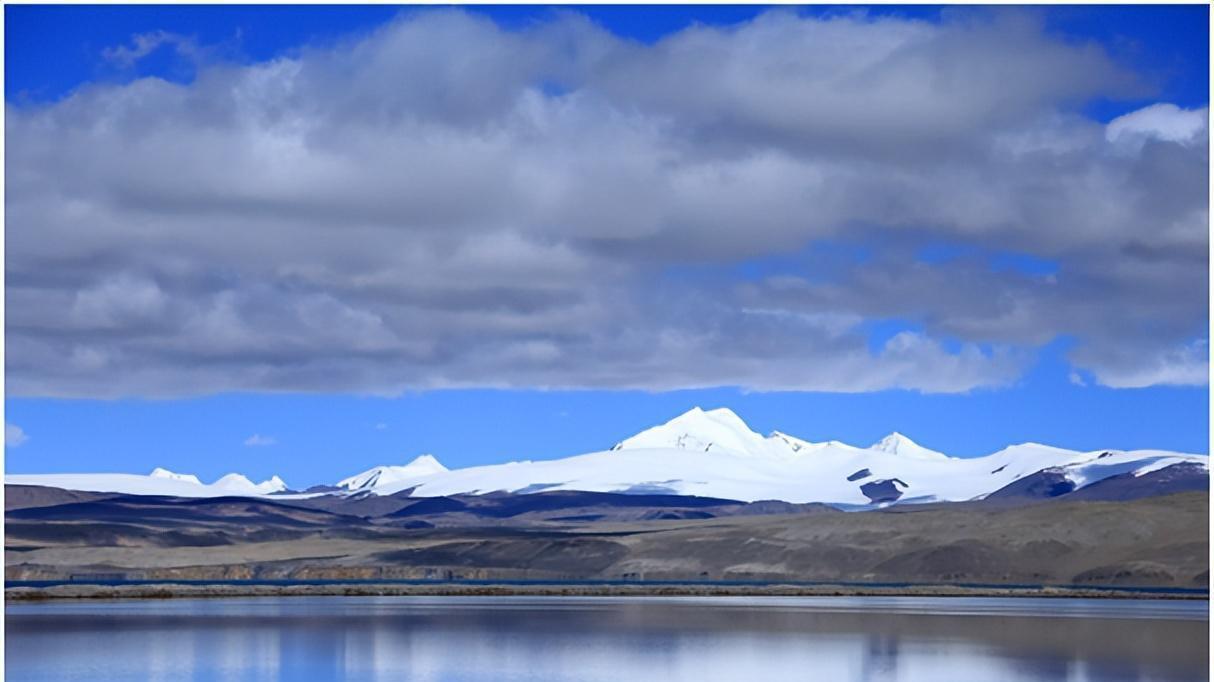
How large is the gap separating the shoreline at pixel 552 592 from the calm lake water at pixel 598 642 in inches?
419

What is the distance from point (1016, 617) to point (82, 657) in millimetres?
29732

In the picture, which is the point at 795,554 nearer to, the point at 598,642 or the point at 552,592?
the point at 552,592

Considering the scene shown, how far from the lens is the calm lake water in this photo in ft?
107

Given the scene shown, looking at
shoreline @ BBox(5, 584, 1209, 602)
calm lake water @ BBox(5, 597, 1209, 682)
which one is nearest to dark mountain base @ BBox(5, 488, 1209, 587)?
shoreline @ BBox(5, 584, 1209, 602)

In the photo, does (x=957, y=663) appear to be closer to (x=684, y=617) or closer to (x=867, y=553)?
(x=684, y=617)

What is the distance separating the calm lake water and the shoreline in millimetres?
10643

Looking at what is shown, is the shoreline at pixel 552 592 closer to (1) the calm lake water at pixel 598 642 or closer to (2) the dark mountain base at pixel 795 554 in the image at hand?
(2) the dark mountain base at pixel 795 554

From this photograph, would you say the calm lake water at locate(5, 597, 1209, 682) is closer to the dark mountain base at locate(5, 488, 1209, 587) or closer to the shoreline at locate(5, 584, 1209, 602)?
the shoreline at locate(5, 584, 1209, 602)

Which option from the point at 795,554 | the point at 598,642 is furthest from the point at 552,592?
the point at 598,642

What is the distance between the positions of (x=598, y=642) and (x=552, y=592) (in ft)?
137

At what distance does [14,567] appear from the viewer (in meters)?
110

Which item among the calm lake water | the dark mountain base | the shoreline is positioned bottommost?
the calm lake water

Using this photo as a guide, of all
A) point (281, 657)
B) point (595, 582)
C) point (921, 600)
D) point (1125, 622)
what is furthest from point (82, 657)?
point (595, 582)

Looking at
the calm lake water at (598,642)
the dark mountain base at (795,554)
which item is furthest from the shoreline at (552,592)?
the calm lake water at (598,642)
